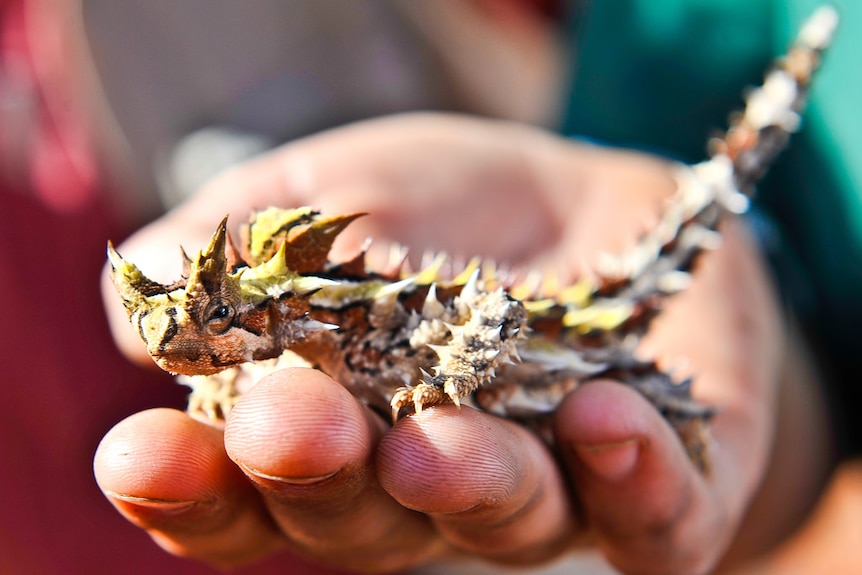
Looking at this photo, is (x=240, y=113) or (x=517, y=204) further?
(x=240, y=113)

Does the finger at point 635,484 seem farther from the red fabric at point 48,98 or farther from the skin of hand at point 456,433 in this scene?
the red fabric at point 48,98

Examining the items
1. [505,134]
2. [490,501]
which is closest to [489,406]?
[490,501]

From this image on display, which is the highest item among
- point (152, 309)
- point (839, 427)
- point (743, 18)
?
point (743, 18)

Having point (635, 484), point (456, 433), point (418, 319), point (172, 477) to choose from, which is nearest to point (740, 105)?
point (635, 484)

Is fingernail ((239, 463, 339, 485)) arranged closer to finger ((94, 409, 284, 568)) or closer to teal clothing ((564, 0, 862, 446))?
finger ((94, 409, 284, 568))

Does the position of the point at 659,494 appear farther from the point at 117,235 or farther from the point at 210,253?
the point at 117,235

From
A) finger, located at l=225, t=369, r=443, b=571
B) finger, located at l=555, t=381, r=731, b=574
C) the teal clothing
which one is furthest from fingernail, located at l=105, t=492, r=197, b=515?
the teal clothing

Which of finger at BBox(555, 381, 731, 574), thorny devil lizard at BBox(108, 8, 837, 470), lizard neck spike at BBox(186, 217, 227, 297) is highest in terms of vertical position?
lizard neck spike at BBox(186, 217, 227, 297)

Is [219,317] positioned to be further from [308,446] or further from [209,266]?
[308,446]
